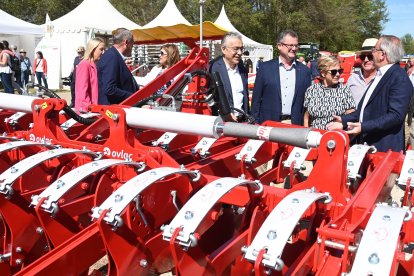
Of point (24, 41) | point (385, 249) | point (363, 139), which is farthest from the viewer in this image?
point (24, 41)

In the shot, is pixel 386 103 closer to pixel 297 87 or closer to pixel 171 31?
pixel 297 87

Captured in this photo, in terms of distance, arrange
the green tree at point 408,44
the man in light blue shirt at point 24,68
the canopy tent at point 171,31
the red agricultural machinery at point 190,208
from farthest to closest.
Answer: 1. the green tree at point 408,44
2. the canopy tent at point 171,31
3. the man in light blue shirt at point 24,68
4. the red agricultural machinery at point 190,208

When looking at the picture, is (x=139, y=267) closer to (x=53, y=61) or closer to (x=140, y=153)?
(x=140, y=153)

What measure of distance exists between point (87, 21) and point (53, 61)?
211cm

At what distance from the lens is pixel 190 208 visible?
5.40ft

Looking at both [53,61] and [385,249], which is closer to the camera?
[385,249]

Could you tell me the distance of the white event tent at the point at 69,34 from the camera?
1752 centimetres

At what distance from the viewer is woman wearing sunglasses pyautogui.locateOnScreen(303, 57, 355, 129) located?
13.0 ft

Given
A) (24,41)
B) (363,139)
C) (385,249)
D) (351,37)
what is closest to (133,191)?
(385,249)

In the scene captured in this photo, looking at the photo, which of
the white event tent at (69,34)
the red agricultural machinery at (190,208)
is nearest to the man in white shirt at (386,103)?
the red agricultural machinery at (190,208)

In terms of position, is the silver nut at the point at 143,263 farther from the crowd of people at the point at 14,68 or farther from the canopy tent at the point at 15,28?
the canopy tent at the point at 15,28

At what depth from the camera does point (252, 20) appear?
3766 centimetres

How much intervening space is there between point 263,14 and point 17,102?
125 feet

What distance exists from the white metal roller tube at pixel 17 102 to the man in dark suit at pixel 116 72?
1.32m
